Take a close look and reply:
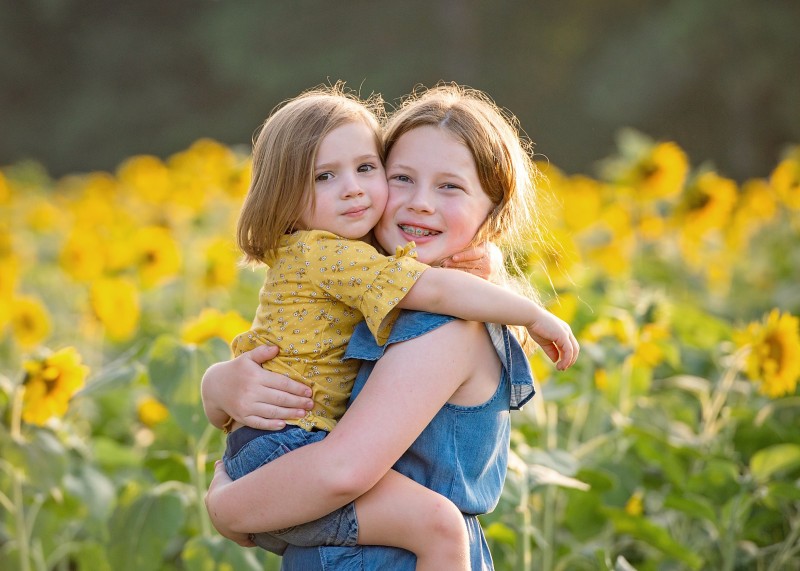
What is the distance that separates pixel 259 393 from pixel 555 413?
1381 mm

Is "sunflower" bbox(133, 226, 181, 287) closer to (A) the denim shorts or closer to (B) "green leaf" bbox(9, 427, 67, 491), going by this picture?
(B) "green leaf" bbox(9, 427, 67, 491)

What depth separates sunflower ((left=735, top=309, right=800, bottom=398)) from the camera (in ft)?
8.45

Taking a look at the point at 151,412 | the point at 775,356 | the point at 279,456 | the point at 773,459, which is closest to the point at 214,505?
the point at 279,456

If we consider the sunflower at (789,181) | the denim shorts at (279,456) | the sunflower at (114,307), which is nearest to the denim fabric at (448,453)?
the denim shorts at (279,456)

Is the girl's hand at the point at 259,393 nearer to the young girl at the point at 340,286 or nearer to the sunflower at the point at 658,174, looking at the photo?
the young girl at the point at 340,286

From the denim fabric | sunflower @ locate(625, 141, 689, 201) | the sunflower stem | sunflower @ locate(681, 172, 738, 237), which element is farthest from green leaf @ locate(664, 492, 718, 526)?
sunflower @ locate(681, 172, 738, 237)

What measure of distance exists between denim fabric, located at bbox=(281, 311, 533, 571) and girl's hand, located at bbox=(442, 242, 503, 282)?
0.12 metres

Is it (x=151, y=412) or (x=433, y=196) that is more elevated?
(x=433, y=196)

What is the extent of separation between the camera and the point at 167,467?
7.97 ft

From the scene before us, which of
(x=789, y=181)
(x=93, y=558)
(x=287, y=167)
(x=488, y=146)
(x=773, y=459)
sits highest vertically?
(x=789, y=181)

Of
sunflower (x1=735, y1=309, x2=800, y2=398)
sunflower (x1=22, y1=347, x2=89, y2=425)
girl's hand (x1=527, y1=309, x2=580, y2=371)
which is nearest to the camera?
girl's hand (x1=527, y1=309, x2=580, y2=371)

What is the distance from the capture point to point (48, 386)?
7.60 ft

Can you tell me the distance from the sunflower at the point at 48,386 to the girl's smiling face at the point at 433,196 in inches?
37.4

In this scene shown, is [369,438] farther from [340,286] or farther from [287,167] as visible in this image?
[287,167]
